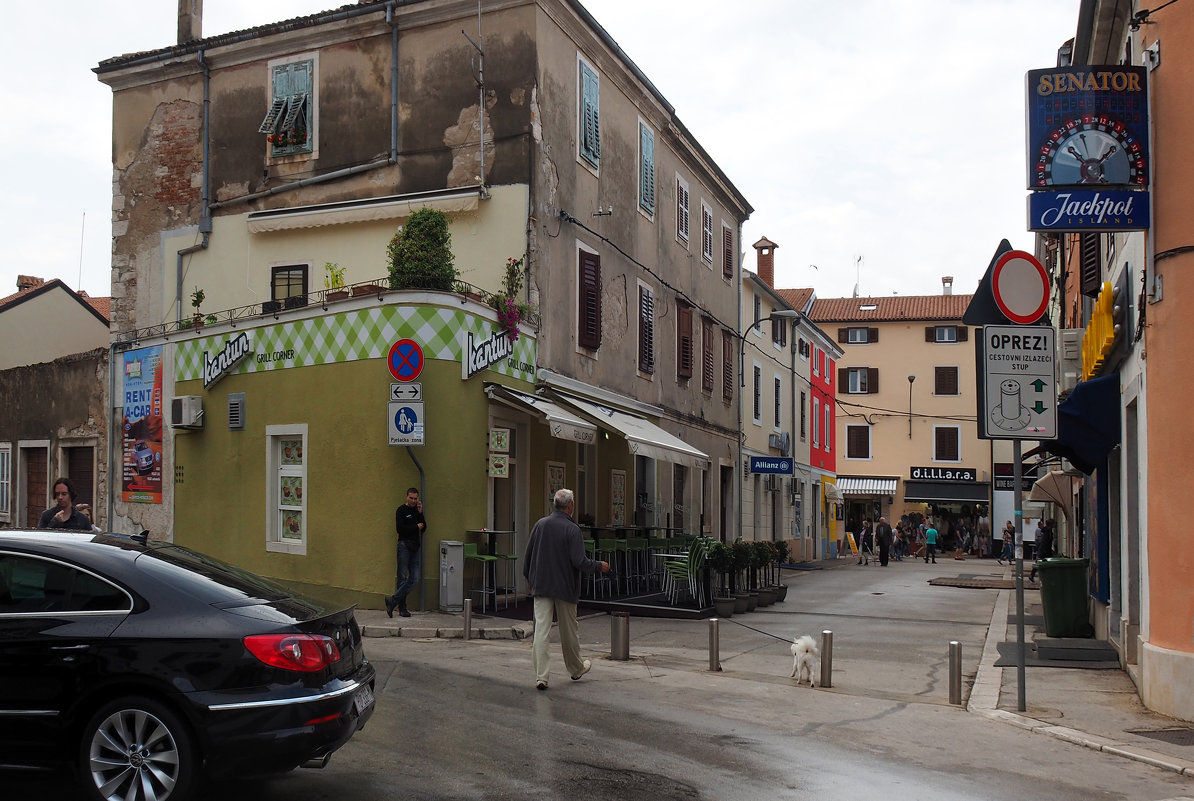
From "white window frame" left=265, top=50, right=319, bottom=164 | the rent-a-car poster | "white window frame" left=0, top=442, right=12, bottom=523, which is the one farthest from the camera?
"white window frame" left=0, top=442, right=12, bottom=523

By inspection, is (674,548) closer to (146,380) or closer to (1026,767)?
(146,380)

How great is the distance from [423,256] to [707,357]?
1405cm

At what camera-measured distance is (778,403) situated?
39.2 m

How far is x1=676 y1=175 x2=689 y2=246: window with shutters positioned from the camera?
26.6 m

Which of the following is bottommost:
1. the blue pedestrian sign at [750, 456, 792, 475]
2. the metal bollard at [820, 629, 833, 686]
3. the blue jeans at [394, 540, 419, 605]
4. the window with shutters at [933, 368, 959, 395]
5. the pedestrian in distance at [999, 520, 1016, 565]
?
the pedestrian in distance at [999, 520, 1016, 565]

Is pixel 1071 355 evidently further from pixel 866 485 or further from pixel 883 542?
pixel 866 485

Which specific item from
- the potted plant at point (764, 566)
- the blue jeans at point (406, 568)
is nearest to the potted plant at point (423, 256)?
the blue jeans at point (406, 568)

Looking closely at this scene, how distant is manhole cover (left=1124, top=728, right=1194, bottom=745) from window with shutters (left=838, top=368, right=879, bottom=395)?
5021cm

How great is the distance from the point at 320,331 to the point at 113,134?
833 cm

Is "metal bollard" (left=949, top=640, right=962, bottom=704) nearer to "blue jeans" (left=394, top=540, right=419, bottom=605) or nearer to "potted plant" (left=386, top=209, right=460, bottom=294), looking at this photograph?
"blue jeans" (left=394, top=540, right=419, bottom=605)

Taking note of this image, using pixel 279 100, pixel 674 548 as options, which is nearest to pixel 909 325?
pixel 674 548

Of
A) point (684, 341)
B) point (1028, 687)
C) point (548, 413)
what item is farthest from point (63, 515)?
point (684, 341)

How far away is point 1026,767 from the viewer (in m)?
7.68

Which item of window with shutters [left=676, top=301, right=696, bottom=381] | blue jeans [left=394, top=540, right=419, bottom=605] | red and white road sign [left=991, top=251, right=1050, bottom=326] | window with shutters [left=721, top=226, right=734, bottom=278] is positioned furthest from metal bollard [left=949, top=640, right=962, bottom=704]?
window with shutters [left=721, top=226, right=734, bottom=278]
